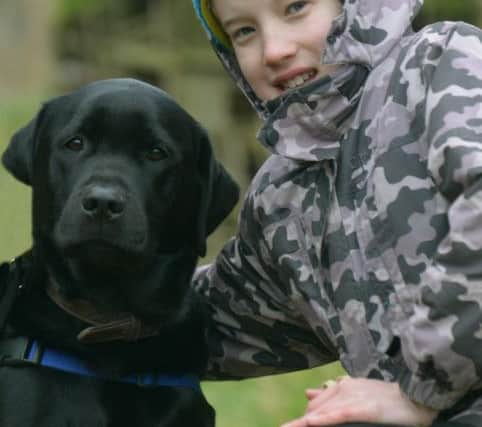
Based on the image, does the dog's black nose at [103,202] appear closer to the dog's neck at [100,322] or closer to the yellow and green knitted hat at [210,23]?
the dog's neck at [100,322]

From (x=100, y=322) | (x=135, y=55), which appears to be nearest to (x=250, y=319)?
(x=100, y=322)

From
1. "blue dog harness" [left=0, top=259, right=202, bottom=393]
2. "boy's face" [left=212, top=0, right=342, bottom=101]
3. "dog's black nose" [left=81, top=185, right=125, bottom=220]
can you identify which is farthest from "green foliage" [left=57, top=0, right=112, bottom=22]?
"dog's black nose" [left=81, top=185, right=125, bottom=220]

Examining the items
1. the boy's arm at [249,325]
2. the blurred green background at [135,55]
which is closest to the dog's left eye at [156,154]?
the boy's arm at [249,325]

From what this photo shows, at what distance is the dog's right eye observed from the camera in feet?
11.3

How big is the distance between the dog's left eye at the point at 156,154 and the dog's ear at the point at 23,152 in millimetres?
342

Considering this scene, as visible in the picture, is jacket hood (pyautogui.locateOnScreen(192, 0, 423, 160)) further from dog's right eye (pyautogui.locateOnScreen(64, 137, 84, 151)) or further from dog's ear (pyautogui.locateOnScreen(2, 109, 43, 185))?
dog's ear (pyautogui.locateOnScreen(2, 109, 43, 185))

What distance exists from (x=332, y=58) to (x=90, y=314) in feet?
3.20

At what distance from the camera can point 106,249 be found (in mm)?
3332

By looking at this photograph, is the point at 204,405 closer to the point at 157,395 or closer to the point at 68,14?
the point at 157,395

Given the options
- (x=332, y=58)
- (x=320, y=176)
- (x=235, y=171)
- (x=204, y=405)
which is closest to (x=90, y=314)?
(x=204, y=405)

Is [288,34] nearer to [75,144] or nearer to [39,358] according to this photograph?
[75,144]

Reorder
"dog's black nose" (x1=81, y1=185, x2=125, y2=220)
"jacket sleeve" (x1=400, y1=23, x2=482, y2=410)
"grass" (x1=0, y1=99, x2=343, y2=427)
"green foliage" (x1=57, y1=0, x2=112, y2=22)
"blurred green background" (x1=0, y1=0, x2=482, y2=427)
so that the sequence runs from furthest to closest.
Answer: "green foliage" (x1=57, y1=0, x2=112, y2=22) → "blurred green background" (x1=0, y1=0, x2=482, y2=427) → "grass" (x1=0, y1=99, x2=343, y2=427) → "dog's black nose" (x1=81, y1=185, x2=125, y2=220) → "jacket sleeve" (x1=400, y1=23, x2=482, y2=410)

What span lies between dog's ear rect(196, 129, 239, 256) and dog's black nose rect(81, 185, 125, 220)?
413 mm

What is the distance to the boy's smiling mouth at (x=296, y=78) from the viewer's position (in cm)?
347
